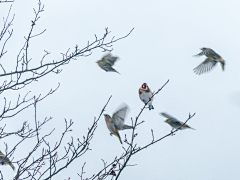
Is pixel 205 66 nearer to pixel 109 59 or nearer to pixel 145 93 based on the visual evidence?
pixel 145 93

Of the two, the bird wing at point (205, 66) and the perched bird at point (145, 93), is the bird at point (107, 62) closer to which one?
the perched bird at point (145, 93)

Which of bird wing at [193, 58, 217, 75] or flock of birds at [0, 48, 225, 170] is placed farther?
bird wing at [193, 58, 217, 75]

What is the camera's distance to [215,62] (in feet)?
28.4

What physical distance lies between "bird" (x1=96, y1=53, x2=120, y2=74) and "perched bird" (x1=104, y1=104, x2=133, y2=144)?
336cm

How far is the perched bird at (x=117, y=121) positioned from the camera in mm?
5605

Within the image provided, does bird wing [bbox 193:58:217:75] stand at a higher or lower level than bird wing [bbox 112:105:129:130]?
higher

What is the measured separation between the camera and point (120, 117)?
573 centimetres

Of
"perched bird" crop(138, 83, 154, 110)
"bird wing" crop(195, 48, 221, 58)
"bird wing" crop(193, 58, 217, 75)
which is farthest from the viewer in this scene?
"bird wing" crop(193, 58, 217, 75)

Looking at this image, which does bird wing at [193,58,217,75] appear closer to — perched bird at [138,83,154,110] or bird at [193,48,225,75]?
bird at [193,48,225,75]

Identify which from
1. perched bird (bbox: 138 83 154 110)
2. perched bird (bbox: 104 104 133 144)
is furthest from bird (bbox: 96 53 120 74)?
perched bird (bbox: 104 104 133 144)

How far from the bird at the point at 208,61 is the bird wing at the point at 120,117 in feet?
11.7

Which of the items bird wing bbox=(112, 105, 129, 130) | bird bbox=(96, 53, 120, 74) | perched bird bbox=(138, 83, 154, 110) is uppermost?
bird bbox=(96, 53, 120, 74)

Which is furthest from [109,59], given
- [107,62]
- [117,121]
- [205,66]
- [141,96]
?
[117,121]

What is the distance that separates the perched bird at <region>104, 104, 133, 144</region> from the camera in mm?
5605
